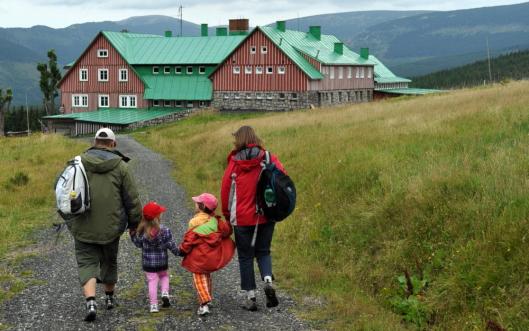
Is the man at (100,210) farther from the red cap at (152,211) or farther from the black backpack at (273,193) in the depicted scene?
the black backpack at (273,193)

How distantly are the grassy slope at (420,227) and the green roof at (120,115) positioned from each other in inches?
1763

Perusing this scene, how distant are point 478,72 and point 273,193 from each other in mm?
132298

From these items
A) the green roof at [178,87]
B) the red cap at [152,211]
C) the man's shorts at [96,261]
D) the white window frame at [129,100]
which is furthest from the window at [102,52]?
the red cap at [152,211]

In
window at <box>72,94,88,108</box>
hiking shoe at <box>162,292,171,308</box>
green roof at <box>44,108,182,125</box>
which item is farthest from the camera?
window at <box>72,94,88,108</box>

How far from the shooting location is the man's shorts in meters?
7.82

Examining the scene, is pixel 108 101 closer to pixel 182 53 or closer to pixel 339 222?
pixel 182 53

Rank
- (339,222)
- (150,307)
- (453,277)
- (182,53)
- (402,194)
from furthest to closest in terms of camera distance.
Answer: (182,53)
(339,222)
(402,194)
(150,307)
(453,277)

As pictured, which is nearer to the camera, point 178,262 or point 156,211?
point 156,211

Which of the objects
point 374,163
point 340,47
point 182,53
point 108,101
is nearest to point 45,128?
point 108,101

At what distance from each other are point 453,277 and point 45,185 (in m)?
14.8

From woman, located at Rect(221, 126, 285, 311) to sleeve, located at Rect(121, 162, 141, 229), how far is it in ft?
3.61

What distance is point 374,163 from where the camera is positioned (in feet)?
42.1

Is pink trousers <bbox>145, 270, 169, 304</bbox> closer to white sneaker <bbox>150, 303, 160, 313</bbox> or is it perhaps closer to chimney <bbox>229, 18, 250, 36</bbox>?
white sneaker <bbox>150, 303, 160, 313</bbox>

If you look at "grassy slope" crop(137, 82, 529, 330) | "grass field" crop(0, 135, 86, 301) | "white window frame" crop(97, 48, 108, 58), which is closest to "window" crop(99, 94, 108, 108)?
"white window frame" crop(97, 48, 108, 58)
